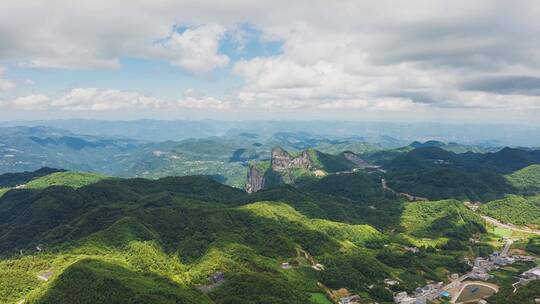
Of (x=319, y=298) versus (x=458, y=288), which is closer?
(x=319, y=298)

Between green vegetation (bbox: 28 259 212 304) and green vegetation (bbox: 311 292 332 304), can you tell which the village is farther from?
green vegetation (bbox: 28 259 212 304)

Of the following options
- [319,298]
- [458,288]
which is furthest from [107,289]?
[458,288]

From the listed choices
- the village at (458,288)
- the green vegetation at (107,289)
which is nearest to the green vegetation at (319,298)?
the village at (458,288)

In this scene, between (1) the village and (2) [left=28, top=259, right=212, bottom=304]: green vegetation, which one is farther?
(1) the village

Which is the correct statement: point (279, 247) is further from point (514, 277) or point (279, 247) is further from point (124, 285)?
point (514, 277)

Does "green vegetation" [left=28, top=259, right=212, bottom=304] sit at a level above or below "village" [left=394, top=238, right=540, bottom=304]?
above

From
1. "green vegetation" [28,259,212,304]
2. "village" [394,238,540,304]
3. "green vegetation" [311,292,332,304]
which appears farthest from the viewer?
"village" [394,238,540,304]

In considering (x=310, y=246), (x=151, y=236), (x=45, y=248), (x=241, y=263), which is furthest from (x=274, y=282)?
(x=45, y=248)

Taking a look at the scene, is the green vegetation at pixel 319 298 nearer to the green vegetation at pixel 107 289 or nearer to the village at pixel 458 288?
the village at pixel 458 288

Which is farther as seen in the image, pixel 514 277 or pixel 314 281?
pixel 514 277

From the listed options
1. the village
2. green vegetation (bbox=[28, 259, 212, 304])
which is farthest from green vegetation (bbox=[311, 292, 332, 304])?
green vegetation (bbox=[28, 259, 212, 304])

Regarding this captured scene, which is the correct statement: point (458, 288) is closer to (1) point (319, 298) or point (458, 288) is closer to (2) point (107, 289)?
(1) point (319, 298)
